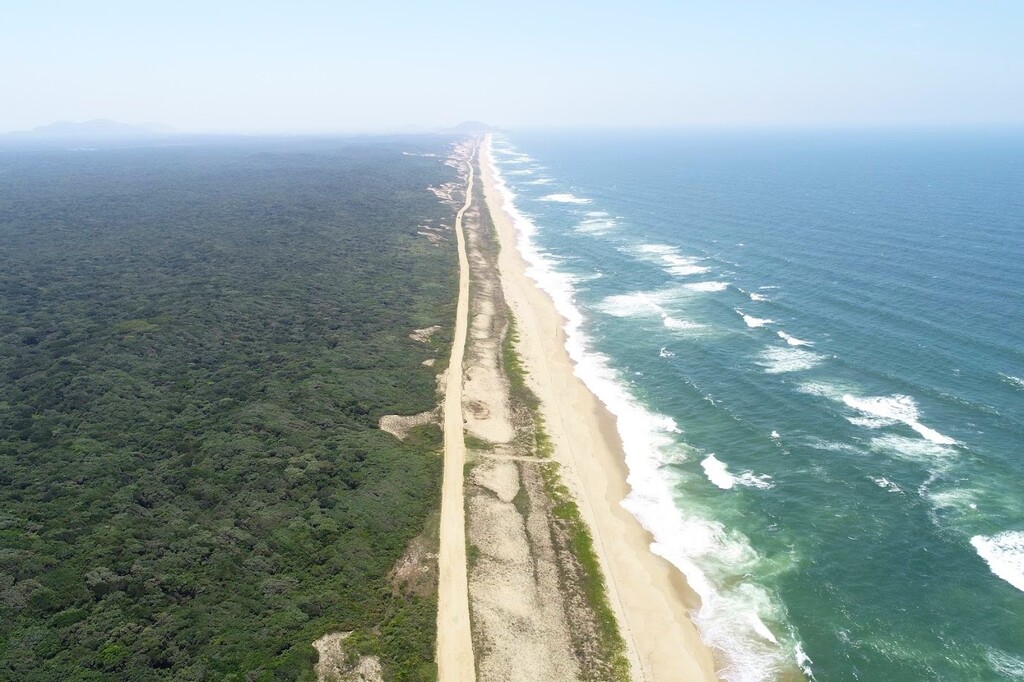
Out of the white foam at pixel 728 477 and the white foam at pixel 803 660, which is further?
the white foam at pixel 728 477

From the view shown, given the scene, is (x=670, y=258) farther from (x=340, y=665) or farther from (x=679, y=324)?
(x=340, y=665)

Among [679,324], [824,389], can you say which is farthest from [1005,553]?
[679,324]

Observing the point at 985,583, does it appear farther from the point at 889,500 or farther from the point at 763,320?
the point at 763,320

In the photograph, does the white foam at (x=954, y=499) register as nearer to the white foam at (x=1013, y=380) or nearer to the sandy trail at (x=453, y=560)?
the white foam at (x=1013, y=380)

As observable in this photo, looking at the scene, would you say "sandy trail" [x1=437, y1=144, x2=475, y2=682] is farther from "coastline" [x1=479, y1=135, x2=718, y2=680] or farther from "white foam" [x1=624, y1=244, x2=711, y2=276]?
"white foam" [x1=624, y1=244, x2=711, y2=276]

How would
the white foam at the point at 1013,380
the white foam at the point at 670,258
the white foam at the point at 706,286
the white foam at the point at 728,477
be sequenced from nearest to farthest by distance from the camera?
the white foam at the point at 728,477 < the white foam at the point at 1013,380 < the white foam at the point at 706,286 < the white foam at the point at 670,258

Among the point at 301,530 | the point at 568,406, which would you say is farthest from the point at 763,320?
the point at 301,530

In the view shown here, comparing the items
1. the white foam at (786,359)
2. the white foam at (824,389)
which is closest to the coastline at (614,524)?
the white foam at (786,359)
